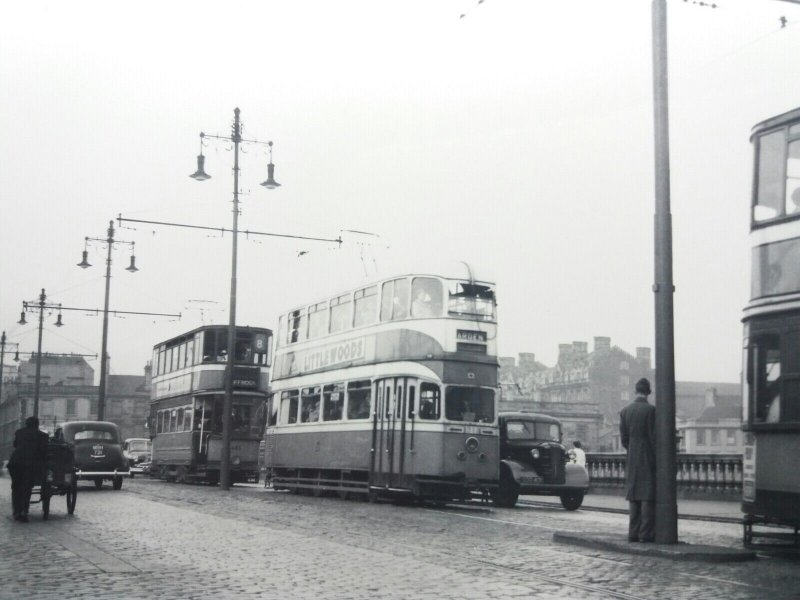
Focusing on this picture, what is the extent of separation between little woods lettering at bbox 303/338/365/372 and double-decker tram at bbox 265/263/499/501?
4 centimetres

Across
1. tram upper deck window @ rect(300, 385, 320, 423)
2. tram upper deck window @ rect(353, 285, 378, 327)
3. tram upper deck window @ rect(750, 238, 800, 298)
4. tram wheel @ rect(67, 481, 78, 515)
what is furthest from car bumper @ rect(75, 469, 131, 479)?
tram upper deck window @ rect(750, 238, 800, 298)

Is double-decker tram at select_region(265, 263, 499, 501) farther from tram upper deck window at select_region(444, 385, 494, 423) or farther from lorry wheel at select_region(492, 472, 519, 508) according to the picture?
lorry wheel at select_region(492, 472, 519, 508)

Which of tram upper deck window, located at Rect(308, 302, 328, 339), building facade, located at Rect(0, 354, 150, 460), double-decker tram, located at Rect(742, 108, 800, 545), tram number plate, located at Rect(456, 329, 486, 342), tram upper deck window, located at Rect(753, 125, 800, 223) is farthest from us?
building facade, located at Rect(0, 354, 150, 460)

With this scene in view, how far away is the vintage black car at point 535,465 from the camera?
2328 cm

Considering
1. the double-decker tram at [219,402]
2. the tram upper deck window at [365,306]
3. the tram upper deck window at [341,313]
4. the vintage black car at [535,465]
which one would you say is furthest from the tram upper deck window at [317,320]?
the double-decker tram at [219,402]

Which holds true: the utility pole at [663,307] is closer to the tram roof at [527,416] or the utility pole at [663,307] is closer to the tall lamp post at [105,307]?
the tram roof at [527,416]

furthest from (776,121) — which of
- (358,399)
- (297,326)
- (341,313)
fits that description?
(297,326)

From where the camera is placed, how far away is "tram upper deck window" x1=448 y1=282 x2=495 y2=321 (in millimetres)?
22609

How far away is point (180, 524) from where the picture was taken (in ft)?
51.2

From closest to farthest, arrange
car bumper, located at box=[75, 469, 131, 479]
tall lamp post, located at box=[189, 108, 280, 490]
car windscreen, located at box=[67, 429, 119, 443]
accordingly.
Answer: car bumper, located at box=[75, 469, 131, 479]
car windscreen, located at box=[67, 429, 119, 443]
tall lamp post, located at box=[189, 108, 280, 490]

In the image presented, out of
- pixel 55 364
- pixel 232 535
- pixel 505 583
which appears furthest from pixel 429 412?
pixel 55 364

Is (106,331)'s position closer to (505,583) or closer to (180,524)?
(180,524)

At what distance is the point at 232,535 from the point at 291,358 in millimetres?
15911

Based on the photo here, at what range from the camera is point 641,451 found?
1305 cm
